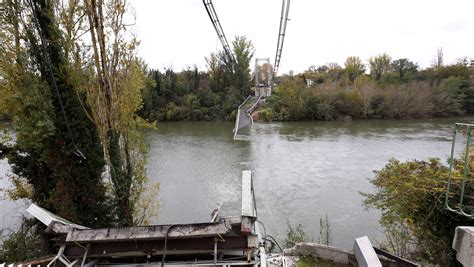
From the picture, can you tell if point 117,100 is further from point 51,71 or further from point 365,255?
point 365,255

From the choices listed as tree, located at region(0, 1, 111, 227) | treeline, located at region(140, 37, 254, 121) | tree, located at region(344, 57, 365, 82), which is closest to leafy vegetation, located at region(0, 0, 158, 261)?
tree, located at region(0, 1, 111, 227)

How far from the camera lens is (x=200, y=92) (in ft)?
88.6

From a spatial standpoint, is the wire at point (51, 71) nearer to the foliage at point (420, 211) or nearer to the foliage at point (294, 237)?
the foliage at point (294, 237)

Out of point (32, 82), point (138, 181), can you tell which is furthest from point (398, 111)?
point (32, 82)

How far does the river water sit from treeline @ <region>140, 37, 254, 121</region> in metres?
6.32

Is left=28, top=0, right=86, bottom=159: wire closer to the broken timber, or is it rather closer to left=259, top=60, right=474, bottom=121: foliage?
the broken timber

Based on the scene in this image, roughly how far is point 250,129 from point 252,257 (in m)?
16.3

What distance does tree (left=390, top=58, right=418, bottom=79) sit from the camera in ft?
94.4

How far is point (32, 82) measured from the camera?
388 cm

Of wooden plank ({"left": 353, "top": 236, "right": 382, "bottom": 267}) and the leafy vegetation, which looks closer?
wooden plank ({"left": 353, "top": 236, "right": 382, "bottom": 267})

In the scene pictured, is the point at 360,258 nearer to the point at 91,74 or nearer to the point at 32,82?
the point at 91,74

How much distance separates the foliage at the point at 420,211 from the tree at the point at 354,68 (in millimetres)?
29643

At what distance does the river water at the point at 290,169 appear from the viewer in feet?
21.5

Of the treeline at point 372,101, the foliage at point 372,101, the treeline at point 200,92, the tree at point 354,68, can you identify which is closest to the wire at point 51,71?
the treeline at point 372,101
